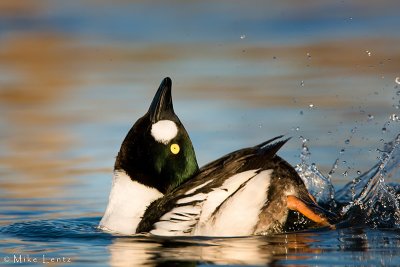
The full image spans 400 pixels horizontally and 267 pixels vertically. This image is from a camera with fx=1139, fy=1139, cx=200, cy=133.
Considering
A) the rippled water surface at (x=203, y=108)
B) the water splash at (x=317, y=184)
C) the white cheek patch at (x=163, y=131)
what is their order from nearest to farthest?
1. the rippled water surface at (x=203, y=108)
2. the white cheek patch at (x=163, y=131)
3. the water splash at (x=317, y=184)

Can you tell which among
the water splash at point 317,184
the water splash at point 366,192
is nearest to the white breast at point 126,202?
the water splash at point 366,192

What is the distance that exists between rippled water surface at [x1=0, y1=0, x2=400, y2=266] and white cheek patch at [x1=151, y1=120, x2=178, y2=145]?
0.78 meters

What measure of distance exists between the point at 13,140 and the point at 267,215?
4.60m

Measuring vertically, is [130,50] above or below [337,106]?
above

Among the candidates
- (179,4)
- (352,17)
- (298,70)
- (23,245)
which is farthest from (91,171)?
(179,4)

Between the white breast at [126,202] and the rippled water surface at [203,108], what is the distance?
0.59 ft

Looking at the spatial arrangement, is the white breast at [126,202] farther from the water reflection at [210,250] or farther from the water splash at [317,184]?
the water splash at [317,184]

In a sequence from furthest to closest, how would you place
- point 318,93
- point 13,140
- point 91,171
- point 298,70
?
1. point 298,70
2. point 318,93
3. point 13,140
4. point 91,171

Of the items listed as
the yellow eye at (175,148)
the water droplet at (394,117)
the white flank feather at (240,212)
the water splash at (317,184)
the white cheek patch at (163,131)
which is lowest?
the white flank feather at (240,212)

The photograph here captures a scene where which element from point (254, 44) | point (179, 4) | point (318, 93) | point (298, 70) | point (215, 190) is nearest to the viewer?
point (215, 190)

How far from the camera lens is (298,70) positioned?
13.7 meters

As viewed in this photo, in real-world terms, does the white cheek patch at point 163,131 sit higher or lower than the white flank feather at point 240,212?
higher

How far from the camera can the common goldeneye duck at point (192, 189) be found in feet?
24.6

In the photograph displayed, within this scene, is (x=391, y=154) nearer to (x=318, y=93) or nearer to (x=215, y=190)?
(x=215, y=190)
